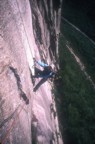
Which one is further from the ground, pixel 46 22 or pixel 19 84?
pixel 46 22

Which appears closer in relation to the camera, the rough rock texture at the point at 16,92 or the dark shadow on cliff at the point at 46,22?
the rough rock texture at the point at 16,92

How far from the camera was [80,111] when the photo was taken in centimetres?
1165

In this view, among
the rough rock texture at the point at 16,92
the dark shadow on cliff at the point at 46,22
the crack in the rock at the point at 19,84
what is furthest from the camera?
the dark shadow on cliff at the point at 46,22

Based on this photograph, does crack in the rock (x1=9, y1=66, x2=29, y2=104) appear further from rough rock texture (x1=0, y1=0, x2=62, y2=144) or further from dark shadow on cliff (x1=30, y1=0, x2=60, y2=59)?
dark shadow on cliff (x1=30, y1=0, x2=60, y2=59)

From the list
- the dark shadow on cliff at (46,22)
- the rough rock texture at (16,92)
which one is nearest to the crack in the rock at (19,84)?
the rough rock texture at (16,92)

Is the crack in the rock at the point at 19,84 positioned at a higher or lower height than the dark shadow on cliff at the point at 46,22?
lower

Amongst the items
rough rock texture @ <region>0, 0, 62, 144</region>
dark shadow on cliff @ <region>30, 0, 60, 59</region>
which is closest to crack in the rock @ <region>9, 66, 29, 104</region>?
rough rock texture @ <region>0, 0, 62, 144</region>

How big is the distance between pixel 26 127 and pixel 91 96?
8.31m

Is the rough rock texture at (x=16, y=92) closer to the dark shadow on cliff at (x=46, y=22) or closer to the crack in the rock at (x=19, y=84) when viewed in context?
the crack in the rock at (x=19, y=84)

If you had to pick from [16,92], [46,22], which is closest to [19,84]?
[16,92]

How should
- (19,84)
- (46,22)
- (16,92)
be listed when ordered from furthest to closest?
1. (46,22)
2. (19,84)
3. (16,92)

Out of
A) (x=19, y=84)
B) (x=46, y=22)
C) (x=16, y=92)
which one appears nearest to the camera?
(x=16, y=92)

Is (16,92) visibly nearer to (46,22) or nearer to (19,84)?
(19,84)

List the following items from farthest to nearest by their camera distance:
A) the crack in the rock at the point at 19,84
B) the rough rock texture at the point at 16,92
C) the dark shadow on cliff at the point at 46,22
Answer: the dark shadow on cliff at the point at 46,22
the crack in the rock at the point at 19,84
the rough rock texture at the point at 16,92
